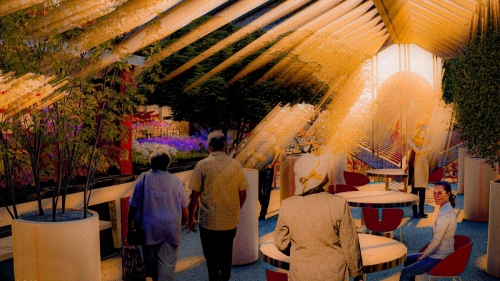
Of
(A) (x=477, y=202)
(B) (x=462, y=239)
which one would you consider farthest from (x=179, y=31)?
(A) (x=477, y=202)

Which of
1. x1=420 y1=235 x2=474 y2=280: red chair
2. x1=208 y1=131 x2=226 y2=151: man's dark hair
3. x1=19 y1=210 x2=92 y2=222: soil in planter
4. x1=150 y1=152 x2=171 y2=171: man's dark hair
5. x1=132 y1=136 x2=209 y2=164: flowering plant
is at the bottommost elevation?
x1=420 y1=235 x2=474 y2=280: red chair

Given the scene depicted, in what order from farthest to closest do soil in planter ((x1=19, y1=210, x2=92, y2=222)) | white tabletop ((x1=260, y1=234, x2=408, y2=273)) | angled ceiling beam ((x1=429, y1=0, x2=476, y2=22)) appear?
angled ceiling beam ((x1=429, y1=0, x2=476, y2=22)) < soil in planter ((x1=19, y1=210, x2=92, y2=222)) < white tabletop ((x1=260, y1=234, x2=408, y2=273))

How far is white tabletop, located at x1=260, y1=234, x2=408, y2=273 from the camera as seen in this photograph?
361 centimetres

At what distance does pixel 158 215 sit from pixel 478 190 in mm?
6387

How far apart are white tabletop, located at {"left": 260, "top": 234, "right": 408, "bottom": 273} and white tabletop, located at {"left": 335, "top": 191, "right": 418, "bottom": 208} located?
1906 millimetres

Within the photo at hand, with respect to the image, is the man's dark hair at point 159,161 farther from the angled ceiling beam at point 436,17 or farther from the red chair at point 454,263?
the angled ceiling beam at point 436,17

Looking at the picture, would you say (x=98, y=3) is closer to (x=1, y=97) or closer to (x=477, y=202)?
(x=1, y=97)

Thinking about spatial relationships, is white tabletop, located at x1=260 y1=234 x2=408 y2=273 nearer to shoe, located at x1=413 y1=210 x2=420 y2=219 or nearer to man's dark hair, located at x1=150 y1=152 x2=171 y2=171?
man's dark hair, located at x1=150 y1=152 x2=171 y2=171

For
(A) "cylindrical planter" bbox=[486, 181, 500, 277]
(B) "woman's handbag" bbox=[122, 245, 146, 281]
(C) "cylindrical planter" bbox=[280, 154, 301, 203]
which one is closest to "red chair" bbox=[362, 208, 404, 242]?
(A) "cylindrical planter" bbox=[486, 181, 500, 277]

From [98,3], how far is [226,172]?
1643mm

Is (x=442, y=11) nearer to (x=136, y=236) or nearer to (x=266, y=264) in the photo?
(x=266, y=264)

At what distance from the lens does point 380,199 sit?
635 cm

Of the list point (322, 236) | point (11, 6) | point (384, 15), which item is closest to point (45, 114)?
point (11, 6)

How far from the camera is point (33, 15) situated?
3990mm
